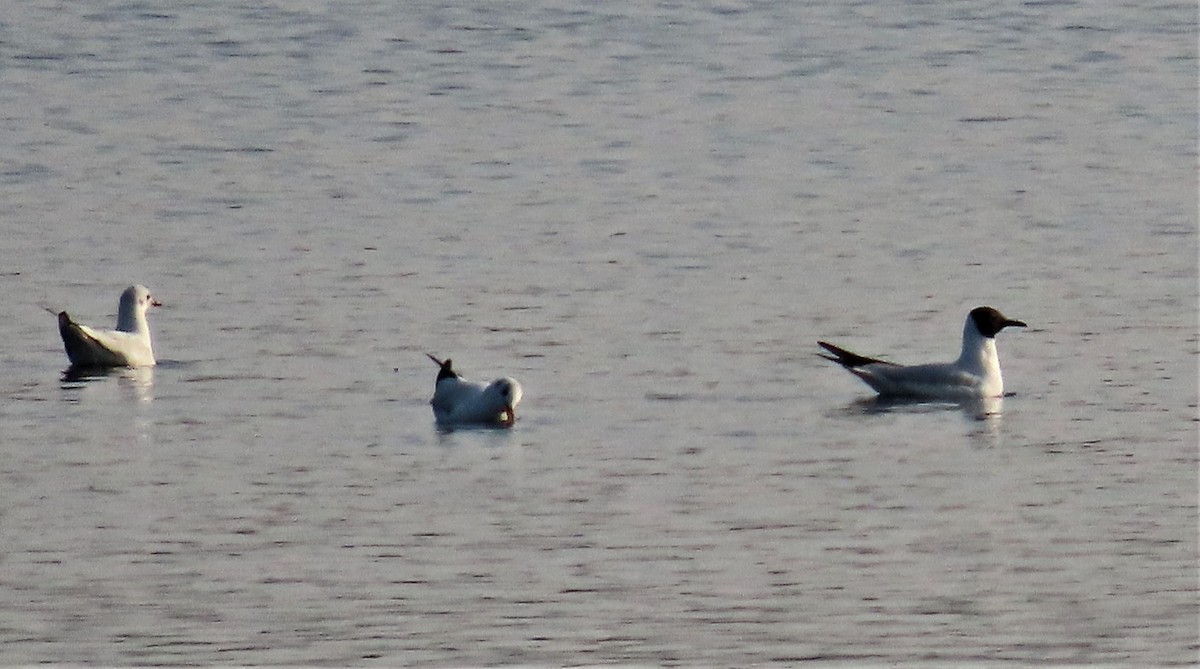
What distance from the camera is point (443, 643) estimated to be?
10.9m

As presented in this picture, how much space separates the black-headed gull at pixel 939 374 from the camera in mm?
16656

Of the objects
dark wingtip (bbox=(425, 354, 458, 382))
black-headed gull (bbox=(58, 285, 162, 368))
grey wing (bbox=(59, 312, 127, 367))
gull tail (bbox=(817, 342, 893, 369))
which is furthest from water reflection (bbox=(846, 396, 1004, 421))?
grey wing (bbox=(59, 312, 127, 367))

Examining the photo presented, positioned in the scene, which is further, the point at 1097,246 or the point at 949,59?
the point at 949,59

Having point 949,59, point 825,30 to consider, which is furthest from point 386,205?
point 825,30

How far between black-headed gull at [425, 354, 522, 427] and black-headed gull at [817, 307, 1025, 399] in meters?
2.27

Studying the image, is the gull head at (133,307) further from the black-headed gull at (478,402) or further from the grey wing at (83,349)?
the black-headed gull at (478,402)

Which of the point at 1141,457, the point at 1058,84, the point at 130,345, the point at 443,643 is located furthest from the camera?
the point at 1058,84

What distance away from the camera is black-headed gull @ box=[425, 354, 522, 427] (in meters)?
15.5

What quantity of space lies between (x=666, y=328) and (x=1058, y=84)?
14.1 meters

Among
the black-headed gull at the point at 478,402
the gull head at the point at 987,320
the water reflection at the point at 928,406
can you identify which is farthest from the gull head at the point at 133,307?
the gull head at the point at 987,320

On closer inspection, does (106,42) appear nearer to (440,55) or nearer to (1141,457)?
(440,55)

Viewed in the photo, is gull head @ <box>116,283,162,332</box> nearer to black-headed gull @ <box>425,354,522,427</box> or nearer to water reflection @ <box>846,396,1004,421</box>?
black-headed gull @ <box>425,354,522,427</box>

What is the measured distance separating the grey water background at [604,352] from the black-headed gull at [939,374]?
23 cm

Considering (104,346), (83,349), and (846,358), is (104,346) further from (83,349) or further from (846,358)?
(846,358)
